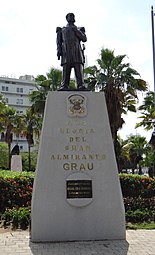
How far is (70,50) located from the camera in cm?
866

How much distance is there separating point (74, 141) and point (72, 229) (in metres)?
1.90

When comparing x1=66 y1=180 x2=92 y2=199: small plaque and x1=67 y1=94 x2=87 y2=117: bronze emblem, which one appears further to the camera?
x1=67 y1=94 x2=87 y2=117: bronze emblem

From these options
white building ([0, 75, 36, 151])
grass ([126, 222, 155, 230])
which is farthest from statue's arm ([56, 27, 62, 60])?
white building ([0, 75, 36, 151])

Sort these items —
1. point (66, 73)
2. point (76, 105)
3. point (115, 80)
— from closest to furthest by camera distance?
point (76, 105)
point (66, 73)
point (115, 80)

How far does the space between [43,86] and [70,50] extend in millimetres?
15430

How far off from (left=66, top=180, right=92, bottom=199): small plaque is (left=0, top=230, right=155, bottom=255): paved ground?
98 cm

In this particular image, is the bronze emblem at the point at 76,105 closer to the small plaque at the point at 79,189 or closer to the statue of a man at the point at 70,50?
the statue of a man at the point at 70,50

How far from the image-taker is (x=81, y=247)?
6820 mm

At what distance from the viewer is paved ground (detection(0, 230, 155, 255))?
6379 mm

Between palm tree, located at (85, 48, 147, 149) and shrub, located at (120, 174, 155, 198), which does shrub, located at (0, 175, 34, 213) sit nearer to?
shrub, located at (120, 174, 155, 198)

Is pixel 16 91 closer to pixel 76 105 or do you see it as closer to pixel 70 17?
pixel 70 17

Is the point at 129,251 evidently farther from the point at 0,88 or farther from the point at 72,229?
the point at 0,88

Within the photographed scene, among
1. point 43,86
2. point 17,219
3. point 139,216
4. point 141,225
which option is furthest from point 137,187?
point 43,86

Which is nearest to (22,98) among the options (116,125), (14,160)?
(14,160)
